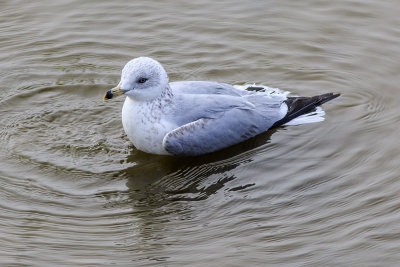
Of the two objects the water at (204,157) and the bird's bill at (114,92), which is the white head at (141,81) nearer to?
the bird's bill at (114,92)

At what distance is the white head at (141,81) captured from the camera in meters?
7.80

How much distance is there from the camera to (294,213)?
23.1 feet

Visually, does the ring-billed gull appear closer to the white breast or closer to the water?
the white breast

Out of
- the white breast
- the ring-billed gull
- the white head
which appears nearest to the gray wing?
the ring-billed gull

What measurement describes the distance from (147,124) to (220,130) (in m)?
0.80

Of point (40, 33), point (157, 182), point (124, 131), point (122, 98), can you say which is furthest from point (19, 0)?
point (157, 182)

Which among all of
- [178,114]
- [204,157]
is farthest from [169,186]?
[178,114]

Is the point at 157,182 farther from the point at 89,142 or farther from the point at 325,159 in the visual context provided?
the point at 325,159

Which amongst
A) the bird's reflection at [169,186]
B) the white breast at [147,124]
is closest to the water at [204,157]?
the bird's reflection at [169,186]

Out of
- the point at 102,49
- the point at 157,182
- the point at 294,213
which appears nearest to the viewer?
the point at 294,213

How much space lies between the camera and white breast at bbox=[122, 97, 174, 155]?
797 cm

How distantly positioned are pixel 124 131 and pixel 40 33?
2.56m

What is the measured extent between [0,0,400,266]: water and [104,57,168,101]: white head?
28.4 inches

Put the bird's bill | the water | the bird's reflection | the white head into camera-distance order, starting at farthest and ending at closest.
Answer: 1. the white head
2. the bird's bill
3. the bird's reflection
4. the water
